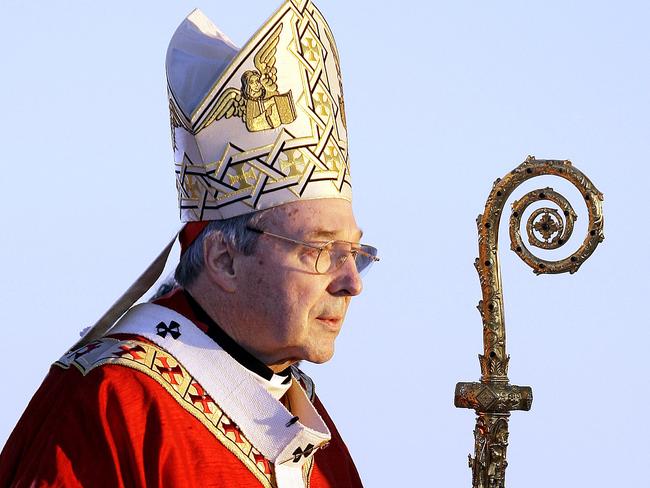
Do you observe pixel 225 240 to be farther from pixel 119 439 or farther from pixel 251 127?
pixel 119 439

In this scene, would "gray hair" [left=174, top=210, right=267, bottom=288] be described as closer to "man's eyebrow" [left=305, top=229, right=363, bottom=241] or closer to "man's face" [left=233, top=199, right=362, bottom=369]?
"man's face" [left=233, top=199, right=362, bottom=369]

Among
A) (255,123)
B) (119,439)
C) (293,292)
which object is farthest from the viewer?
(255,123)

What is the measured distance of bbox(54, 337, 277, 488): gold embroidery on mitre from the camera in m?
5.11

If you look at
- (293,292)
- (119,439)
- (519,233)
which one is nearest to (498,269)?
(519,233)

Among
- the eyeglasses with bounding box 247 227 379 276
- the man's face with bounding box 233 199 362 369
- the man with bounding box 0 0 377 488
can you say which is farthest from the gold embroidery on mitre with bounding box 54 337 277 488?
the eyeglasses with bounding box 247 227 379 276

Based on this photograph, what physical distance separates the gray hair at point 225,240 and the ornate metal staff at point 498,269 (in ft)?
3.99

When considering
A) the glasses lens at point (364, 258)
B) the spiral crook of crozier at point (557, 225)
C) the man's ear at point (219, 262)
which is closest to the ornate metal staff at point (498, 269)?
the spiral crook of crozier at point (557, 225)

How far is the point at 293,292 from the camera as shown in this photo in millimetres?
5184

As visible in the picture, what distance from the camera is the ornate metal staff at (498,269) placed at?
6043 mm

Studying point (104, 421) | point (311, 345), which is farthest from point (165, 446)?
point (311, 345)

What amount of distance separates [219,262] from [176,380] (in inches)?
16.3

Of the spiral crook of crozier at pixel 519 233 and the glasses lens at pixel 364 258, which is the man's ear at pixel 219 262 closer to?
the glasses lens at pixel 364 258

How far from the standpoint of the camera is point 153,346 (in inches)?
206

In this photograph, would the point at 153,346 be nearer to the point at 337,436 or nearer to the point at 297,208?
the point at 297,208
